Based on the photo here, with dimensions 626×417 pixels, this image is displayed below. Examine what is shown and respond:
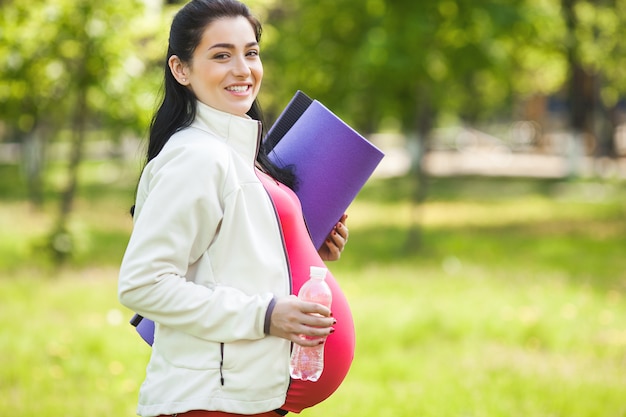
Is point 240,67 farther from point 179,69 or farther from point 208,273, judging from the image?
point 208,273

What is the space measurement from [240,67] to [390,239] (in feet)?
39.6

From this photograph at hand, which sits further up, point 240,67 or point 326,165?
point 240,67

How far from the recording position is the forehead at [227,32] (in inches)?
90.3

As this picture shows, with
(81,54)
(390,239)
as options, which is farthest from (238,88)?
(390,239)

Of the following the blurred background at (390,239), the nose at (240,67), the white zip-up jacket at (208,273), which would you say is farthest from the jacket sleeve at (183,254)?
the blurred background at (390,239)

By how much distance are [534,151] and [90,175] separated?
23.3m

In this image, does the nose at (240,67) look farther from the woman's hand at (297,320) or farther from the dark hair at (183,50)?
the woman's hand at (297,320)

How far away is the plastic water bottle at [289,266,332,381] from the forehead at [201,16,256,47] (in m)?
0.63

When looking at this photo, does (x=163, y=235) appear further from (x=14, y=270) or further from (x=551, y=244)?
(x=551, y=244)

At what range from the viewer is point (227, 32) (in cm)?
230

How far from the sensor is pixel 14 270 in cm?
1008

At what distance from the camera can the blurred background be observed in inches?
232

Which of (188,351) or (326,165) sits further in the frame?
(326,165)

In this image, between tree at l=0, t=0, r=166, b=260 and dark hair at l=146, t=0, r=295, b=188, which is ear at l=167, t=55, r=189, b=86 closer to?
dark hair at l=146, t=0, r=295, b=188
